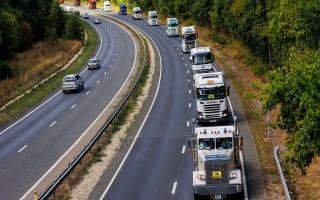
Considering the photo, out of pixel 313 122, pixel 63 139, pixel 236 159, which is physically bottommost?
pixel 63 139

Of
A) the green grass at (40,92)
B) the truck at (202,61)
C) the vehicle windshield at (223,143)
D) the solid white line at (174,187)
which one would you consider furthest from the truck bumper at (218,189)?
the truck at (202,61)

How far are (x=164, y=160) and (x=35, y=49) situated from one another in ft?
202

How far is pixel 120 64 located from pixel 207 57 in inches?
952

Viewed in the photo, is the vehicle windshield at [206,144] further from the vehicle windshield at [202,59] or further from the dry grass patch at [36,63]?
the dry grass patch at [36,63]

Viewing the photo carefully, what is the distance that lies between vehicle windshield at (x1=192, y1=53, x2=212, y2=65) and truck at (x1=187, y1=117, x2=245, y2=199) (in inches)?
1108

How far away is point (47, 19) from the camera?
4082 inches

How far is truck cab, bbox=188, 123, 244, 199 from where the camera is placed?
23.2m

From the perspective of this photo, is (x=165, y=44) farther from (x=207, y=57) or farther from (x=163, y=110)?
(x=163, y=110)

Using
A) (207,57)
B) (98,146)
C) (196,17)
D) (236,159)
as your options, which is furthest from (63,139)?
(196,17)

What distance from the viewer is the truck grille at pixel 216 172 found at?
23.2 metres

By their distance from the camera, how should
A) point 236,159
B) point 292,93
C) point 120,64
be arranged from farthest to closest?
1. point 120,64
2. point 236,159
3. point 292,93

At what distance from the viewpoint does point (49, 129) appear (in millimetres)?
41375

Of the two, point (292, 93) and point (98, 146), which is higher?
point (292, 93)

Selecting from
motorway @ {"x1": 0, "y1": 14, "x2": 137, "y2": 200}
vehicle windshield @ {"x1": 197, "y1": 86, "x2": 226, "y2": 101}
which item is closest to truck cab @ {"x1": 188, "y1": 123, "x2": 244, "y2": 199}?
motorway @ {"x1": 0, "y1": 14, "x2": 137, "y2": 200}
